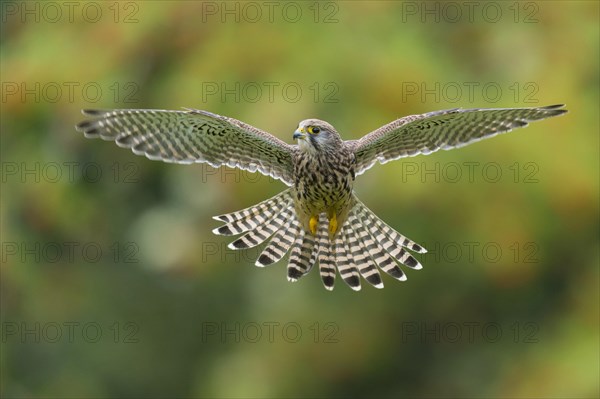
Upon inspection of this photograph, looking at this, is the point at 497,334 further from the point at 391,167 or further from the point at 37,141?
the point at 37,141

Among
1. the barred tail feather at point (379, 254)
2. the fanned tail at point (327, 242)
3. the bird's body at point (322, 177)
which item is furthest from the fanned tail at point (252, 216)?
the barred tail feather at point (379, 254)

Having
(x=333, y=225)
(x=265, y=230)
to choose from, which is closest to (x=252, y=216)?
(x=265, y=230)

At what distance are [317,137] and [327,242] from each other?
2.54ft

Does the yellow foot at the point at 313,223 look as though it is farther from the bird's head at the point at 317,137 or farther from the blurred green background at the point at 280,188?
the blurred green background at the point at 280,188

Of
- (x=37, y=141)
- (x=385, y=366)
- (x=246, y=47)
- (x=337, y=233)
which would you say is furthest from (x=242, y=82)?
(x=337, y=233)

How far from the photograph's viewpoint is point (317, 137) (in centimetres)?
817

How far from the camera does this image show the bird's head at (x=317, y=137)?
26.7ft

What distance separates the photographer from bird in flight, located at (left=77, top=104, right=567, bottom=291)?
796cm

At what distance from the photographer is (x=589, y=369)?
14133 millimetres

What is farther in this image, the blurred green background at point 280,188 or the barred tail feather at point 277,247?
the blurred green background at point 280,188

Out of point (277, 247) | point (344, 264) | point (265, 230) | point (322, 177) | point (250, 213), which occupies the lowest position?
point (344, 264)

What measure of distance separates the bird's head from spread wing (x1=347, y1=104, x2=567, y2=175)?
6.8 inches

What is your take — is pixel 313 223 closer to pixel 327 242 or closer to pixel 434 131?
pixel 327 242

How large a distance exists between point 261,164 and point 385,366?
743 centimetres
